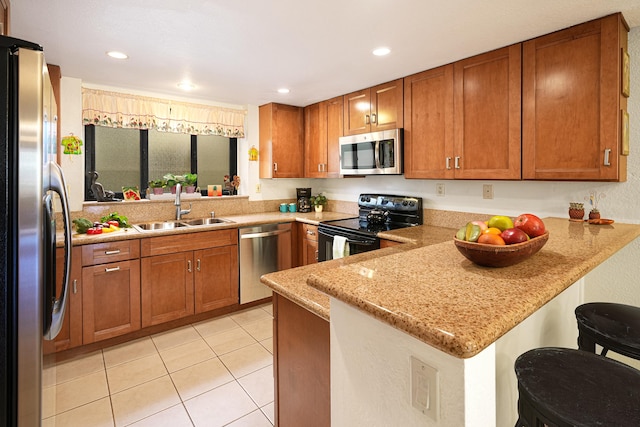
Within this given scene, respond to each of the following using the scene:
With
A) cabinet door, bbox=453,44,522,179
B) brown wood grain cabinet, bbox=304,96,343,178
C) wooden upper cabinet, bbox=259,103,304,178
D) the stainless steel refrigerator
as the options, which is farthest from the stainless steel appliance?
the stainless steel refrigerator

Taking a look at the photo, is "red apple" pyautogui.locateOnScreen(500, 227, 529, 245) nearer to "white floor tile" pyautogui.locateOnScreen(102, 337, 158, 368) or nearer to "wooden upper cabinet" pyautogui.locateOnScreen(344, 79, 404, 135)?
"wooden upper cabinet" pyautogui.locateOnScreen(344, 79, 404, 135)

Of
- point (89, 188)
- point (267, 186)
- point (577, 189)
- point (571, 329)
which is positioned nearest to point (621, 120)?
point (577, 189)

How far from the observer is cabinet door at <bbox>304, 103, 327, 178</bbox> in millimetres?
3891

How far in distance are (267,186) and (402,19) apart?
2.70m

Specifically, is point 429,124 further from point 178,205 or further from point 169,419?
point 169,419

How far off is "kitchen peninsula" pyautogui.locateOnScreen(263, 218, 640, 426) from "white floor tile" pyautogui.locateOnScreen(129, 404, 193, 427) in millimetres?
1188

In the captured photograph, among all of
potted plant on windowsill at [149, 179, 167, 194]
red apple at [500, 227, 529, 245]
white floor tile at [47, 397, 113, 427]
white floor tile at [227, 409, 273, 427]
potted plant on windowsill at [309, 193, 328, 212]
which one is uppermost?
potted plant on windowsill at [149, 179, 167, 194]

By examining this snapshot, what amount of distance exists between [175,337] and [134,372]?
0.55 meters

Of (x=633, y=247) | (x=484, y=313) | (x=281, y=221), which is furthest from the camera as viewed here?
(x=281, y=221)

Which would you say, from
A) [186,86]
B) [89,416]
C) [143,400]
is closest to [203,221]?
[186,86]

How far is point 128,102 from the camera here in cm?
331

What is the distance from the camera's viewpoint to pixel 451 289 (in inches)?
34.6

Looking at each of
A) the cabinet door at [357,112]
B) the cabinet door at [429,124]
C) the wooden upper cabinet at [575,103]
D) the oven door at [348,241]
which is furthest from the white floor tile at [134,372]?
the wooden upper cabinet at [575,103]

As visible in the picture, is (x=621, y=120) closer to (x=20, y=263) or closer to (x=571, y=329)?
(x=571, y=329)
